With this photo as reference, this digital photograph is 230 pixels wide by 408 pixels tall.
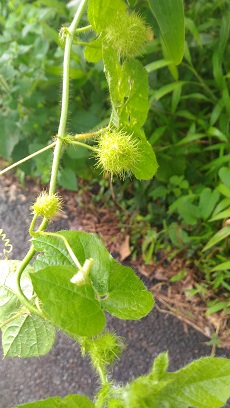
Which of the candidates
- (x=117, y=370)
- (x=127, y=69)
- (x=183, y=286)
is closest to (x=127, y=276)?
(x=127, y=69)

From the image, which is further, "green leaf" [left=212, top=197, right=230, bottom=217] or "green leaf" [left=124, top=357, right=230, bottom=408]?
"green leaf" [left=212, top=197, right=230, bottom=217]

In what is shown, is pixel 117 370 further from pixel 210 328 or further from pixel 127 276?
pixel 127 276

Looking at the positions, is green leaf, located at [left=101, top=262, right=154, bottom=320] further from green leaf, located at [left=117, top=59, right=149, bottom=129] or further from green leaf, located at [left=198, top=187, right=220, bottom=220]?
green leaf, located at [left=198, top=187, right=220, bottom=220]

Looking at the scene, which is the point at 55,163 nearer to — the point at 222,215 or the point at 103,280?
the point at 103,280

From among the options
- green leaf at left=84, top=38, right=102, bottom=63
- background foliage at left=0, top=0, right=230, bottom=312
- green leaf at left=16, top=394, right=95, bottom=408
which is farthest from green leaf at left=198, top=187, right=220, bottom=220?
green leaf at left=16, top=394, right=95, bottom=408

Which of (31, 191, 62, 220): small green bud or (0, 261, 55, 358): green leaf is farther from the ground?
(31, 191, 62, 220): small green bud

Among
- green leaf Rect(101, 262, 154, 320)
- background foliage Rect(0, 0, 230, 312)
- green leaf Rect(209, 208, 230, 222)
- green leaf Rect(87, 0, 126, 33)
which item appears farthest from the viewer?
background foliage Rect(0, 0, 230, 312)

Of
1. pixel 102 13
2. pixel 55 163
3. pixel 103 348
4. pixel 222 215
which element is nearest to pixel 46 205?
pixel 55 163
